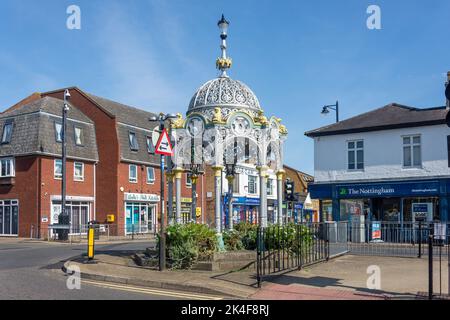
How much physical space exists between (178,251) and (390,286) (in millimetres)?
5313

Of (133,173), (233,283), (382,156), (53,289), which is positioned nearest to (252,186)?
(133,173)

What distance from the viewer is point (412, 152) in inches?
977

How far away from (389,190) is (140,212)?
21.2m

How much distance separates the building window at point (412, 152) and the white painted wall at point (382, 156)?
0.19 meters

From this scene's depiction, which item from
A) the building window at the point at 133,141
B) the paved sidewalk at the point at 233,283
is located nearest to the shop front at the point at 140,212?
the building window at the point at 133,141

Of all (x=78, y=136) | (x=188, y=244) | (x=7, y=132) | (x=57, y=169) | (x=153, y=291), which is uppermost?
(x=7, y=132)

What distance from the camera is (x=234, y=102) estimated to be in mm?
15805

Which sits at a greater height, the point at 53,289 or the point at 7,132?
the point at 7,132

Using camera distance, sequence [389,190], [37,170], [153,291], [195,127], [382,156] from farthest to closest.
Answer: [37,170] < [382,156] < [389,190] < [195,127] < [153,291]

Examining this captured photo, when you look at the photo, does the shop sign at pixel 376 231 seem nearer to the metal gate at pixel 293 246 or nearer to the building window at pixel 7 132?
the metal gate at pixel 293 246

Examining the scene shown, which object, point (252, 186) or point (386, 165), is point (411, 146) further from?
point (252, 186)

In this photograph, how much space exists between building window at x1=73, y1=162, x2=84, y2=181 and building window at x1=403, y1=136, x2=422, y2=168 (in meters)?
22.3

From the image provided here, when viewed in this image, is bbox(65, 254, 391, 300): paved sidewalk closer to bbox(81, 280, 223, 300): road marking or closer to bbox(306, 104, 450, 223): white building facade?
bbox(81, 280, 223, 300): road marking
